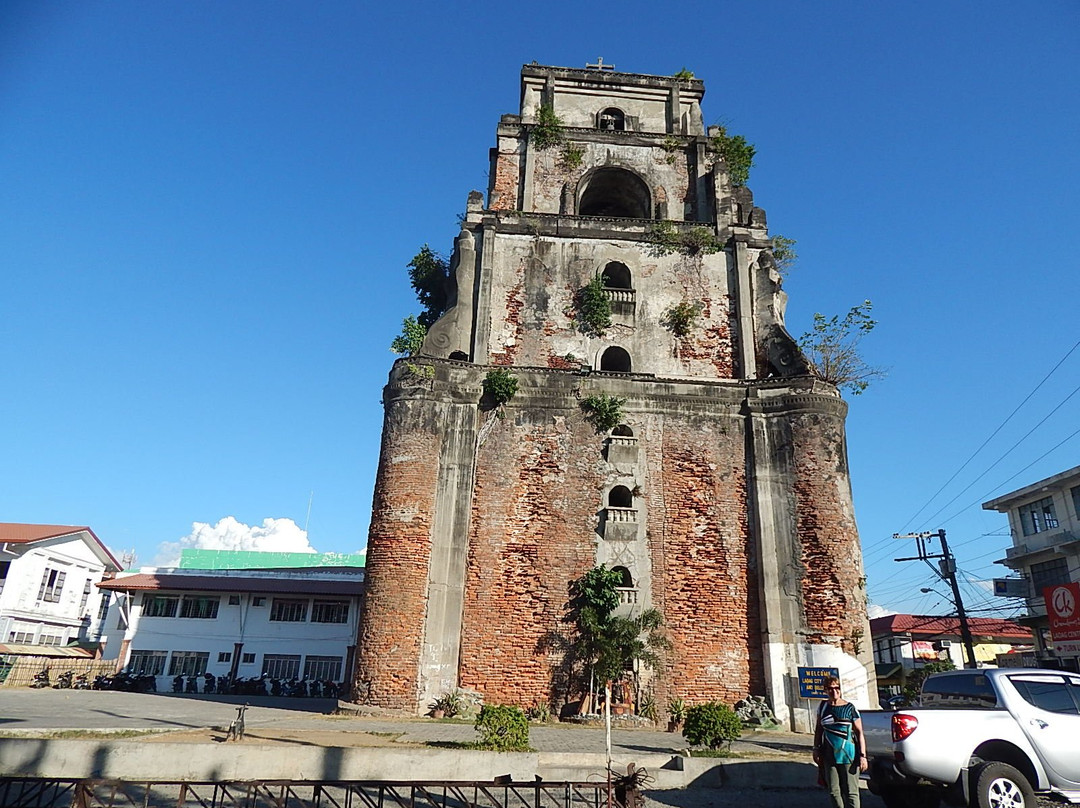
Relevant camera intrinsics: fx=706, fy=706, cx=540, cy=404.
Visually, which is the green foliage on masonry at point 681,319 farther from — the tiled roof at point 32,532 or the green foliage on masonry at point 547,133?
the tiled roof at point 32,532

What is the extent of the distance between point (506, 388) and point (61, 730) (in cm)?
1141

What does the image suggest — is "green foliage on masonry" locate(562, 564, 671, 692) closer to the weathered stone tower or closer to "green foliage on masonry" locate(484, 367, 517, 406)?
the weathered stone tower

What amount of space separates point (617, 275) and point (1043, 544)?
2466 cm

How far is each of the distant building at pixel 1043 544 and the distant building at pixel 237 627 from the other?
97.6 ft

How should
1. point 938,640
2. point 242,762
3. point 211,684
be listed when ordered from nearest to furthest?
point 242,762, point 211,684, point 938,640

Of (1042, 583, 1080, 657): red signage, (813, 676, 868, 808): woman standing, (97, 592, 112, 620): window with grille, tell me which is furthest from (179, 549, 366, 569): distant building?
(813, 676, 868, 808): woman standing

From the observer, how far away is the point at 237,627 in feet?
103

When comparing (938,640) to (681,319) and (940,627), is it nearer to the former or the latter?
(940,627)

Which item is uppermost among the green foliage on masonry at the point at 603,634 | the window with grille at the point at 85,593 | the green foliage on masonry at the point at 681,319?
the green foliage on masonry at the point at 681,319

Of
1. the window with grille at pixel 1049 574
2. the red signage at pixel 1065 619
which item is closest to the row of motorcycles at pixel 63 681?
the red signage at pixel 1065 619

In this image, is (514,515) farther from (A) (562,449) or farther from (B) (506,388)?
(B) (506,388)

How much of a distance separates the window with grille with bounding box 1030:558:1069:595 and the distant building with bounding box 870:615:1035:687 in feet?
23.1

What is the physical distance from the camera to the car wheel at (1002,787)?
22.9 feet

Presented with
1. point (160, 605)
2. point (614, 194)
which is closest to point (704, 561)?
point (614, 194)
